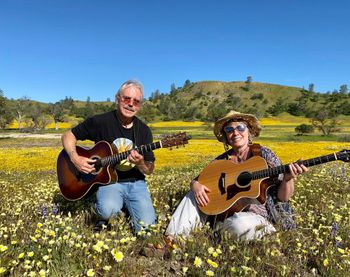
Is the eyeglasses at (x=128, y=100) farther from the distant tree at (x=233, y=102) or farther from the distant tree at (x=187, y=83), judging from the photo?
the distant tree at (x=187, y=83)

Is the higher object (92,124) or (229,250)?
(92,124)

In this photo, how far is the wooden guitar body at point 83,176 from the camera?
454cm

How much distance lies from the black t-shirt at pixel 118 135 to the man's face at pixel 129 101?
28 cm

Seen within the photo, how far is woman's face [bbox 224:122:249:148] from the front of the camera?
4305mm

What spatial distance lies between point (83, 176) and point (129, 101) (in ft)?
4.31

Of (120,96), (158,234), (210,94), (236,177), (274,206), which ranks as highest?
(210,94)

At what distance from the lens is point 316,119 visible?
51.7m

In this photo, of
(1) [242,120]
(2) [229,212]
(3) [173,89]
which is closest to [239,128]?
(1) [242,120]

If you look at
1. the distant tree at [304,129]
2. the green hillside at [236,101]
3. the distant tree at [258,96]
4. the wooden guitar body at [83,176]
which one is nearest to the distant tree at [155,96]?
the green hillside at [236,101]

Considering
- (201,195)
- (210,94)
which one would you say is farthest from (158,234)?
(210,94)

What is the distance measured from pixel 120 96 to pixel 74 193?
5.19 ft

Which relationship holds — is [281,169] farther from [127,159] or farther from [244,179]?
[127,159]

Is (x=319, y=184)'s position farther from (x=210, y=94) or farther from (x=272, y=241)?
(x=210, y=94)

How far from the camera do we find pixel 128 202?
441 centimetres
